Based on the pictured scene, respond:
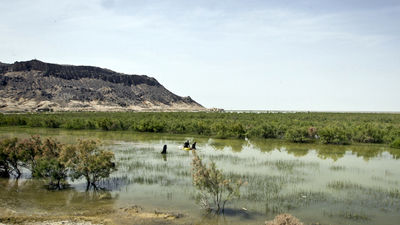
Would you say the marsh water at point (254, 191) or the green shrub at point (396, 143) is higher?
the green shrub at point (396, 143)

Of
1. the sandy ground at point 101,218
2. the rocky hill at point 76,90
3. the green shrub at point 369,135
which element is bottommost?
the sandy ground at point 101,218

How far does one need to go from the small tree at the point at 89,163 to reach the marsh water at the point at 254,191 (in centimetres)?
74

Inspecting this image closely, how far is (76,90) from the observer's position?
141m

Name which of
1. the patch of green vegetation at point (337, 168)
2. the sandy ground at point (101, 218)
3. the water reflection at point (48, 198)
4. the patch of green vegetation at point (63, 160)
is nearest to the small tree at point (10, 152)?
the patch of green vegetation at point (63, 160)

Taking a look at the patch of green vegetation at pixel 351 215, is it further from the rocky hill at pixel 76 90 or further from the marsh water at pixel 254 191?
the rocky hill at pixel 76 90

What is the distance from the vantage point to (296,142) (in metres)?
39.2

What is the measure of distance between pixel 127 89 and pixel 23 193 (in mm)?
153591

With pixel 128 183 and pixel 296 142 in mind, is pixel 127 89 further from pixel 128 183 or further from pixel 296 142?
pixel 128 183

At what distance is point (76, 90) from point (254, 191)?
450 ft

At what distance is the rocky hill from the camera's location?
124 meters

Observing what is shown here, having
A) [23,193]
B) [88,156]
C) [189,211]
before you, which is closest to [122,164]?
[88,156]

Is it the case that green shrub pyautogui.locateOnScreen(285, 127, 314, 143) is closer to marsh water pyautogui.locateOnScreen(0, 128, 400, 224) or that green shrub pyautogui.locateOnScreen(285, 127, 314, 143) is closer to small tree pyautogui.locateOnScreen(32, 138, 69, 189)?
marsh water pyautogui.locateOnScreen(0, 128, 400, 224)

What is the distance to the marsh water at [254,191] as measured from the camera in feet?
42.6

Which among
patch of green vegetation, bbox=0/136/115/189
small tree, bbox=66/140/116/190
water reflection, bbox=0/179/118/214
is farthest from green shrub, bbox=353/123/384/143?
water reflection, bbox=0/179/118/214
